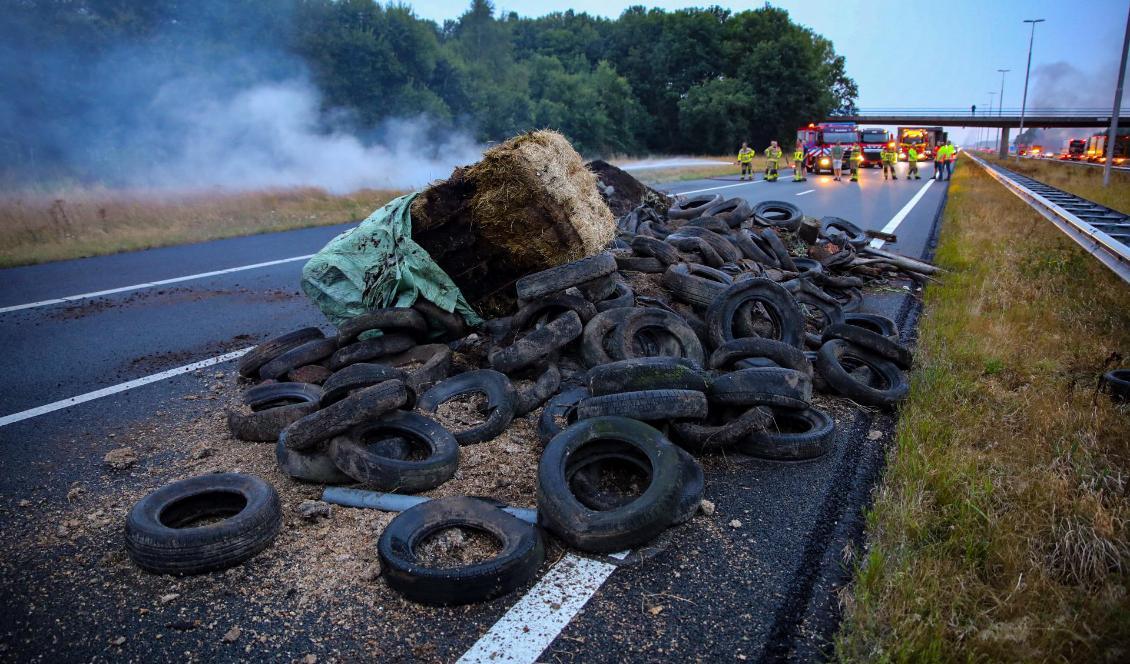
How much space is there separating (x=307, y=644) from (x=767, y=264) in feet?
23.5

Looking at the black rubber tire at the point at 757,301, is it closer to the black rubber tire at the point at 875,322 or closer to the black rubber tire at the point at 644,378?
the black rubber tire at the point at 875,322

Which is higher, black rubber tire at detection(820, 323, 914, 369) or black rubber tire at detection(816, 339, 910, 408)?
black rubber tire at detection(820, 323, 914, 369)

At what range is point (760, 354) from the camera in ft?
16.4

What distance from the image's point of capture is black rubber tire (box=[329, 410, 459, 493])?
370 centimetres

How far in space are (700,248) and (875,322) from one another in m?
2.08

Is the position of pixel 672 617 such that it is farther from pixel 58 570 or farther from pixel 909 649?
pixel 58 570

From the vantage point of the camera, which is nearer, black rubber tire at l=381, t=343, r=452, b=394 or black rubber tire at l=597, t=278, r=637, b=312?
black rubber tire at l=381, t=343, r=452, b=394

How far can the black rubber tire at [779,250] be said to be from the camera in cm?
872

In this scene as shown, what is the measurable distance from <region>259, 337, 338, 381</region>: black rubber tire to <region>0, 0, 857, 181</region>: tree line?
1483 cm

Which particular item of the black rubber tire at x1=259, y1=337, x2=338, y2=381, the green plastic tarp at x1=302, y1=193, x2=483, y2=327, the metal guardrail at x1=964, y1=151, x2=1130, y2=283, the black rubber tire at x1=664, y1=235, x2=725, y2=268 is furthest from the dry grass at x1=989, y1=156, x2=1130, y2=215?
the black rubber tire at x1=259, y1=337, x2=338, y2=381

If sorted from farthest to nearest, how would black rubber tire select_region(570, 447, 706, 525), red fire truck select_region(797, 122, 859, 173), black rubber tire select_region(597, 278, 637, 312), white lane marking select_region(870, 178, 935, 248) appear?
red fire truck select_region(797, 122, 859, 173) → white lane marking select_region(870, 178, 935, 248) → black rubber tire select_region(597, 278, 637, 312) → black rubber tire select_region(570, 447, 706, 525)

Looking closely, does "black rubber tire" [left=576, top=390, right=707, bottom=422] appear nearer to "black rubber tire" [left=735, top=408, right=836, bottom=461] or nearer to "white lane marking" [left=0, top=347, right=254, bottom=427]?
"black rubber tire" [left=735, top=408, right=836, bottom=461]

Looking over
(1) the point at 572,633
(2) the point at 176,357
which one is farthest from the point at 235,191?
(1) the point at 572,633

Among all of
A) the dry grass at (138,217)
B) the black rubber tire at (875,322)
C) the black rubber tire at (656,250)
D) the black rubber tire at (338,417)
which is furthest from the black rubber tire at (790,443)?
the dry grass at (138,217)
